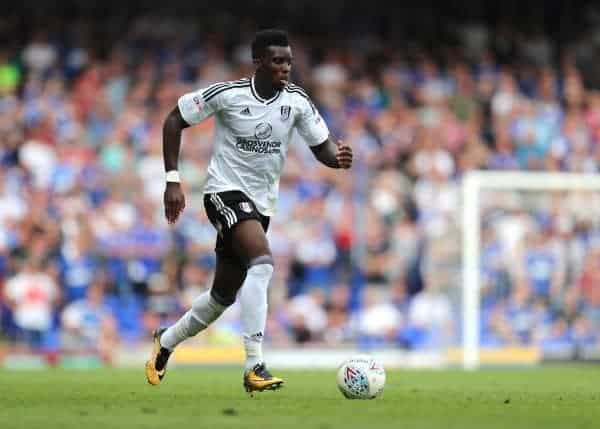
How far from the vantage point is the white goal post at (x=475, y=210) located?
18.1 metres

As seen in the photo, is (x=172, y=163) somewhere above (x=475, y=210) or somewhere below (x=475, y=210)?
below

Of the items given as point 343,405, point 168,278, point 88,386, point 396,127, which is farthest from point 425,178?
point 343,405

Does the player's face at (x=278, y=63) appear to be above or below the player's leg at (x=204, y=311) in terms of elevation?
above

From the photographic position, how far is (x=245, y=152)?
9.70 meters

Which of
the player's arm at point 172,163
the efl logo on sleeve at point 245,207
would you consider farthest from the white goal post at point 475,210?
the player's arm at point 172,163

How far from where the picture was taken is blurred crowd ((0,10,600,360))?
18094mm

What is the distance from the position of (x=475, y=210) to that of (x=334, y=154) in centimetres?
856

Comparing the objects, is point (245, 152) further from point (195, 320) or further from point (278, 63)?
point (195, 320)

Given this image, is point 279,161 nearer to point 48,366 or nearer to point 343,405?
point 343,405

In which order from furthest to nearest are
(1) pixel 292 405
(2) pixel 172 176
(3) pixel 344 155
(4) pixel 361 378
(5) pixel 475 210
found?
(5) pixel 475 210 < (3) pixel 344 155 < (2) pixel 172 176 < (4) pixel 361 378 < (1) pixel 292 405

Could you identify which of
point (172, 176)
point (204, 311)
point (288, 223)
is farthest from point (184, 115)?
point (288, 223)

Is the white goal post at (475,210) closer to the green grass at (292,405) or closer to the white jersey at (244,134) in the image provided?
the green grass at (292,405)

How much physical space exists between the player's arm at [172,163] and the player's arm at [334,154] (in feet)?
3.48

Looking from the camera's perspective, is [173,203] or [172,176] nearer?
[173,203]
